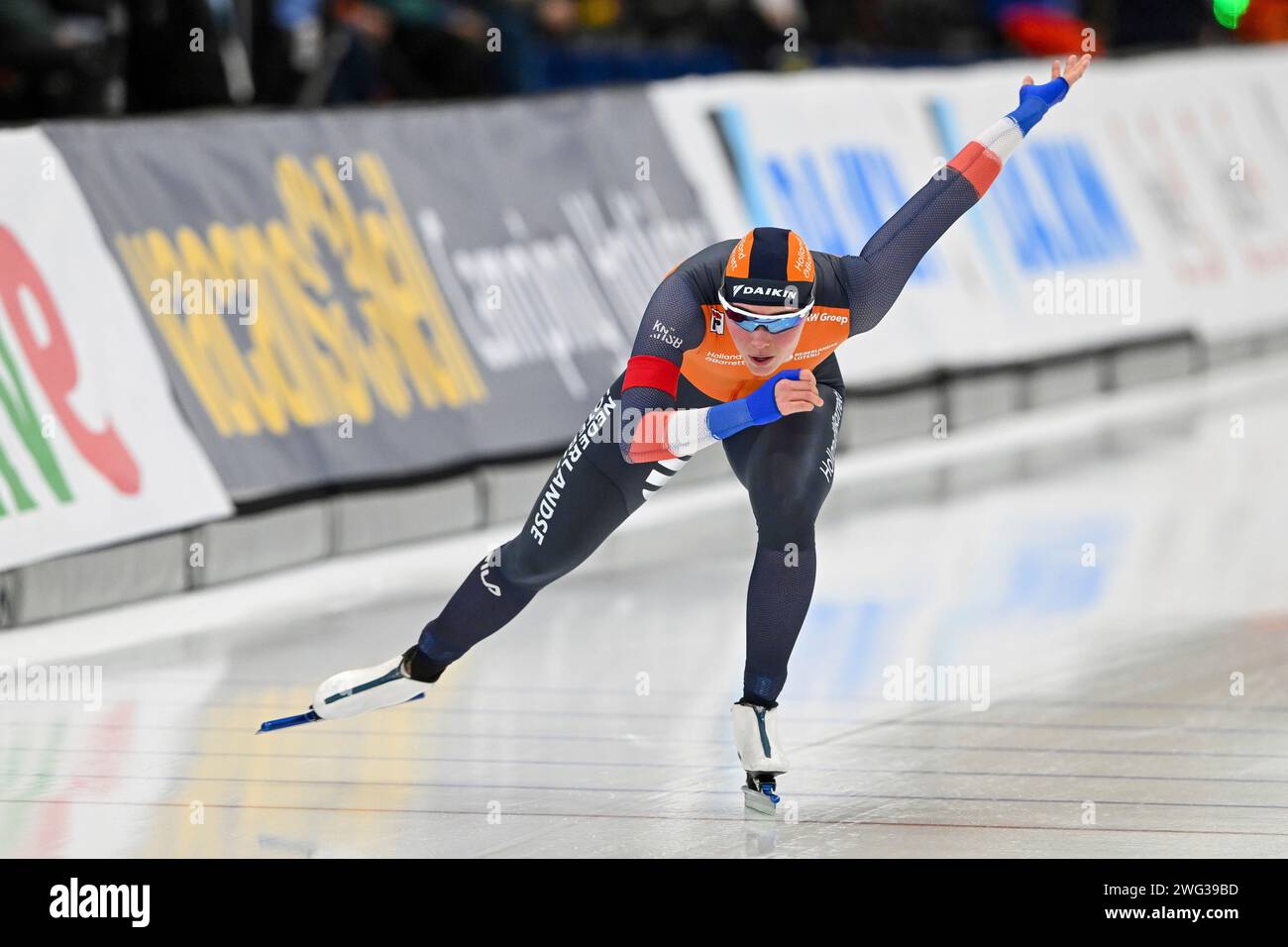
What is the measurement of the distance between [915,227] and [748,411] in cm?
89

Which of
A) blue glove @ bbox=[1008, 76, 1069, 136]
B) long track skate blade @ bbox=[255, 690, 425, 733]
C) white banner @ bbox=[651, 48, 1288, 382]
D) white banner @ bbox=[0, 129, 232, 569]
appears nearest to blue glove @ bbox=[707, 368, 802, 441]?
blue glove @ bbox=[1008, 76, 1069, 136]

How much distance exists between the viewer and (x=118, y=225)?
8328 millimetres

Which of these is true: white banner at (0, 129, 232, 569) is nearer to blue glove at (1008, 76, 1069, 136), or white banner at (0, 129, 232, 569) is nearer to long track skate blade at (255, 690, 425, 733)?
long track skate blade at (255, 690, 425, 733)

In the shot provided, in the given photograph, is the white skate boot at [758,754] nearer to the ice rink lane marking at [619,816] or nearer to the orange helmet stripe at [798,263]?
the ice rink lane marking at [619,816]

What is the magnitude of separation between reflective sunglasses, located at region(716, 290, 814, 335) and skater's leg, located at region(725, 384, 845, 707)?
0.36 metres

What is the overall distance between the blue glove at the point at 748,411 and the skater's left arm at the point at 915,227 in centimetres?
55

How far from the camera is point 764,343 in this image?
17.2ft

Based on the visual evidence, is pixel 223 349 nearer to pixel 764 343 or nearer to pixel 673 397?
pixel 673 397

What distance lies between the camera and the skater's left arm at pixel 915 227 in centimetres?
560

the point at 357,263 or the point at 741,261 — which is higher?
the point at 357,263

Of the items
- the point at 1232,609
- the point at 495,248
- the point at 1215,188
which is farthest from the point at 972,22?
the point at 1232,609
